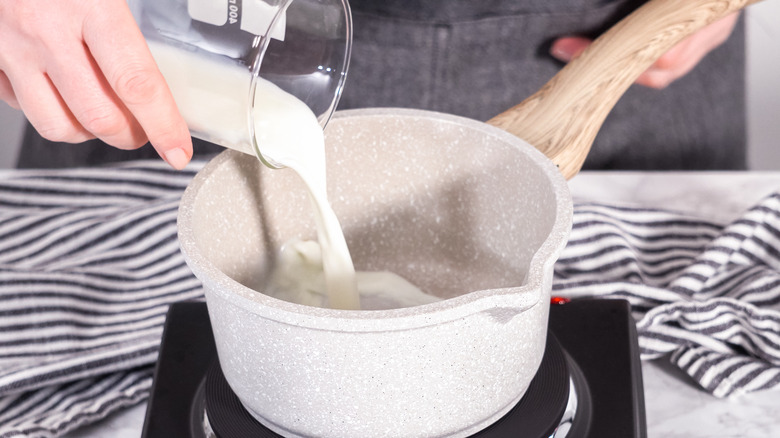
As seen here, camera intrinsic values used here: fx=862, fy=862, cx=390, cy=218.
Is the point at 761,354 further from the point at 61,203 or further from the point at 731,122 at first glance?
the point at 61,203

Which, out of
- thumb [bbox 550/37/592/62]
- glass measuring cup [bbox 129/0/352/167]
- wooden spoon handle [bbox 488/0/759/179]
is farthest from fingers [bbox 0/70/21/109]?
thumb [bbox 550/37/592/62]

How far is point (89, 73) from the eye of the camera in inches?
24.2

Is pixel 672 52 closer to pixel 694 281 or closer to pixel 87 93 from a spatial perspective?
pixel 694 281

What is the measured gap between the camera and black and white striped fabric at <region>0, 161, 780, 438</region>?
76 centimetres

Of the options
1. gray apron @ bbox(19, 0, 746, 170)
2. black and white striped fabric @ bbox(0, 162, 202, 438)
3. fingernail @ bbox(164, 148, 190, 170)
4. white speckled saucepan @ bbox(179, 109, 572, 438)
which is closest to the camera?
white speckled saucepan @ bbox(179, 109, 572, 438)

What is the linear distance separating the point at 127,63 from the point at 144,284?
1.19 ft

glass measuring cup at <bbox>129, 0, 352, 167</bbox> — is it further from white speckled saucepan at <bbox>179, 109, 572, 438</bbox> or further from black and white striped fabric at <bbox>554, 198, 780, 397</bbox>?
black and white striped fabric at <bbox>554, 198, 780, 397</bbox>

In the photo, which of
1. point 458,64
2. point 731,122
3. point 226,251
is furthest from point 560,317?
point 731,122

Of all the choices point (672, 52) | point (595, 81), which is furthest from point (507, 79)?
point (595, 81)

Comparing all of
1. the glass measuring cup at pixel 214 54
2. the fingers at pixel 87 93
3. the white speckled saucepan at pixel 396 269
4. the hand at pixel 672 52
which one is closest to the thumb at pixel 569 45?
the hand at pixel 672 52

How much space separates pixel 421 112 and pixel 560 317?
22 centimetres

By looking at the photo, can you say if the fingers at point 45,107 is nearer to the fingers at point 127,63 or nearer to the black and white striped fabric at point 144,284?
the fingers at point 127,63

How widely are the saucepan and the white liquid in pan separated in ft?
0.12

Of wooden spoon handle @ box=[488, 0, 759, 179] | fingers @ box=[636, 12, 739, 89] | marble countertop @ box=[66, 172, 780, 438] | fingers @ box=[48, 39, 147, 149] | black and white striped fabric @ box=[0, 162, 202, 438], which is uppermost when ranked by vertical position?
fingers @ box=[48, 39, 147, 149]
